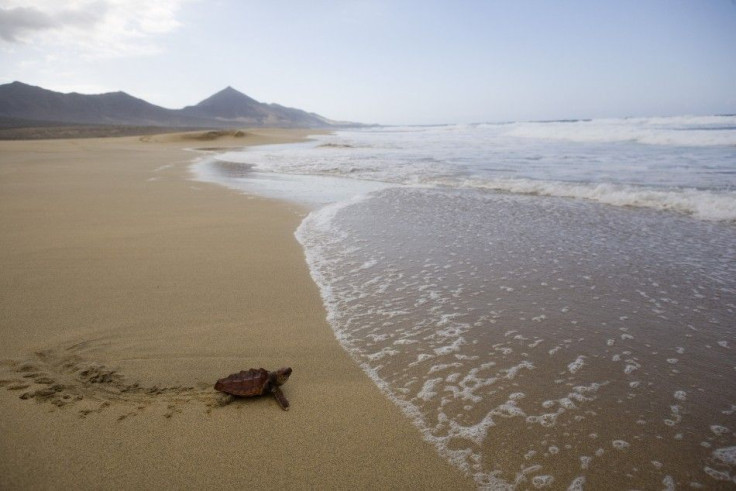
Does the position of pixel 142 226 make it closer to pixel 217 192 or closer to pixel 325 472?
pixel 217 192

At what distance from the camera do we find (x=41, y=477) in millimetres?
1571

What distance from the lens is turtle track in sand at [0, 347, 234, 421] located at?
199 cm

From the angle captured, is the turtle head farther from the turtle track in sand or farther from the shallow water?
the shallow water

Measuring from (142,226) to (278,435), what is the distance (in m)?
4.83

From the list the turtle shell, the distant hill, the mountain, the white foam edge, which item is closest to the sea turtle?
the turtle shell

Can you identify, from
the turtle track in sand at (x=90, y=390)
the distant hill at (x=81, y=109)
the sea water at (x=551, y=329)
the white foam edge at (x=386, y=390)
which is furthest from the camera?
the distant hill at (x=81, y=109)

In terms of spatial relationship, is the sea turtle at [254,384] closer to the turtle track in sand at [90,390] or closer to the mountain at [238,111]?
the turtle track in sand at [90,390]

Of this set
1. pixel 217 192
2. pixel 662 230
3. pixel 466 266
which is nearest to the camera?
pixel 466 266

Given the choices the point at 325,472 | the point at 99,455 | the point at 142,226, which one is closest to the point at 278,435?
the point at 325,472

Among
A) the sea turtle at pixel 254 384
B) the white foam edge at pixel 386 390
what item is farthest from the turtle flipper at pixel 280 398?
the white foam edge at pixel 386 390

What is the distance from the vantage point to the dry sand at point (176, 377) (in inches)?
65.0

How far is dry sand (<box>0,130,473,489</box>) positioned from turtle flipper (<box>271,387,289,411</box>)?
0.10 ft

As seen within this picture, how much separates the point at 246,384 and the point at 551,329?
2.08 meters

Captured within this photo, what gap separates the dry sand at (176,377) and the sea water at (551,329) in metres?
0.25
